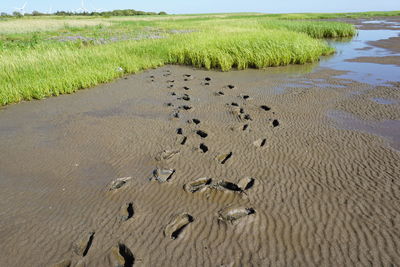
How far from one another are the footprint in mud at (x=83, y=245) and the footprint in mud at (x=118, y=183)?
1.01m

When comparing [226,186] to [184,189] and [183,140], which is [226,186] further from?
[183,140]

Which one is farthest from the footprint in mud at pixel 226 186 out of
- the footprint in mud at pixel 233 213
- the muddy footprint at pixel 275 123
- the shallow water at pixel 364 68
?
the shallow water at pixel 364 68

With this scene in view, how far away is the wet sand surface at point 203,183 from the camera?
3008 millimetres

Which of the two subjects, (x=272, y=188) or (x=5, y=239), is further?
(x=272, y=188)

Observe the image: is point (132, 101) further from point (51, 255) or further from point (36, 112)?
point (51, 255)

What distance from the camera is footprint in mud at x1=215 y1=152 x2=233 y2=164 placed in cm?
486

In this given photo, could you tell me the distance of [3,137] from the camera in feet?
20.4

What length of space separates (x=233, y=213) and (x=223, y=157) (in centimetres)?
161

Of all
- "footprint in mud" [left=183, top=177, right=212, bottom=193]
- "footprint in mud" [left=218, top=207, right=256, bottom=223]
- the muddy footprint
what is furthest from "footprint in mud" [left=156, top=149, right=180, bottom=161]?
the muddy footprint

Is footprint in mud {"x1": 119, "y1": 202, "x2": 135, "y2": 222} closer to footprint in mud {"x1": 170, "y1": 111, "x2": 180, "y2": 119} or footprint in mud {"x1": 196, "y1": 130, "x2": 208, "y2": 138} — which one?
footprint in mud {"x1": 196, "y1": 130, "x2": 208, "y2": 138}

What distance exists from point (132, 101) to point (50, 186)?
4.71 m

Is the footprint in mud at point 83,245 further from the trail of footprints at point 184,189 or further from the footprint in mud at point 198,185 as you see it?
the footprint in mud at point 198,185

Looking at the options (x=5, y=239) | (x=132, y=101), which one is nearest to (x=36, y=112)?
(x=132, y=101)

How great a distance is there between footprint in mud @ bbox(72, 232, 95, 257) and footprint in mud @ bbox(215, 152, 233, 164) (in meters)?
2.44
